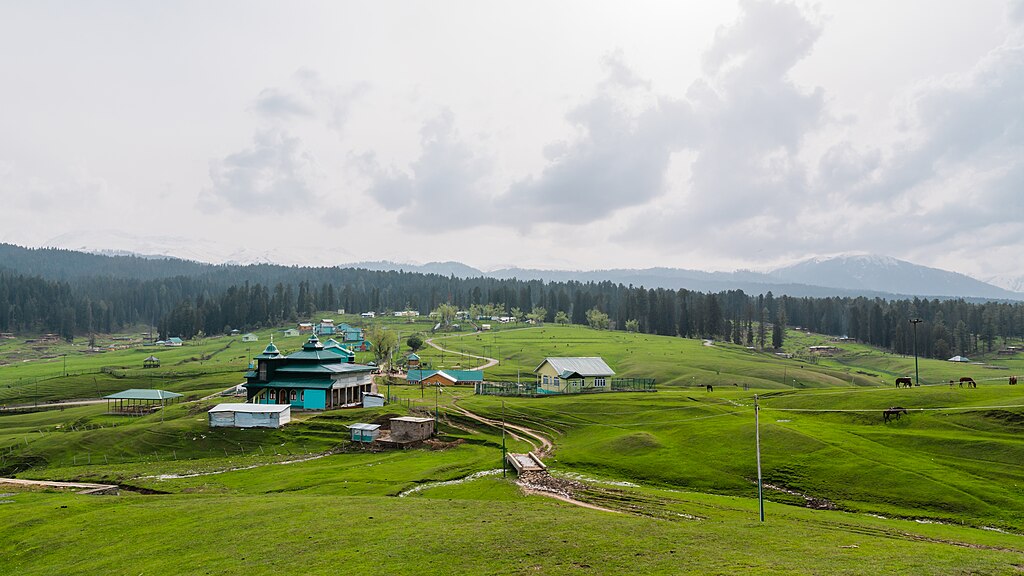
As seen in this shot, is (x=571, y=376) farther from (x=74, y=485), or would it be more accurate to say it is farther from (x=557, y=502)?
(x=74, y=485)

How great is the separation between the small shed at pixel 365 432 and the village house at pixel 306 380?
23.0 m

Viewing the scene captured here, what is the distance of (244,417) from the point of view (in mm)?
80500

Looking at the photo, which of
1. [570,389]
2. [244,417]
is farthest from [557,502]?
[570,389]

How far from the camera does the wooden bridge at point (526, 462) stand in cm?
5420

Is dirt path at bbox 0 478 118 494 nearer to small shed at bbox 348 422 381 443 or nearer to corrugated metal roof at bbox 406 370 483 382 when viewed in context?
small shed at bbox 348 422 381 443

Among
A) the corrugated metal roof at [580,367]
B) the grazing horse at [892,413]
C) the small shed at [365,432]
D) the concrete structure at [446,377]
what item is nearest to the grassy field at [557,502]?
the grazing horse at [892,413]

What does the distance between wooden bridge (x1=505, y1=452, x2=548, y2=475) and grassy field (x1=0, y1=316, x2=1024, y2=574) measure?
2.58 m

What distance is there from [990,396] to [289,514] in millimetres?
73097

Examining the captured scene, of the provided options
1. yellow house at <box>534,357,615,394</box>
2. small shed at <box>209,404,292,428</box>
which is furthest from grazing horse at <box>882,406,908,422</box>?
small shed at <box>209,404,292,428</box>

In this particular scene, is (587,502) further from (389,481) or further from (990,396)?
(990,396)

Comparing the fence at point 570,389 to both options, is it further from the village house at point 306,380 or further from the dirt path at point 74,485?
the dirt path at point 74,485

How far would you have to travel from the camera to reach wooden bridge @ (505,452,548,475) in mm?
54200

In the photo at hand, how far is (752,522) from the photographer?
36875mm

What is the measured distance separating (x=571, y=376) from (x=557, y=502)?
68048 mm
